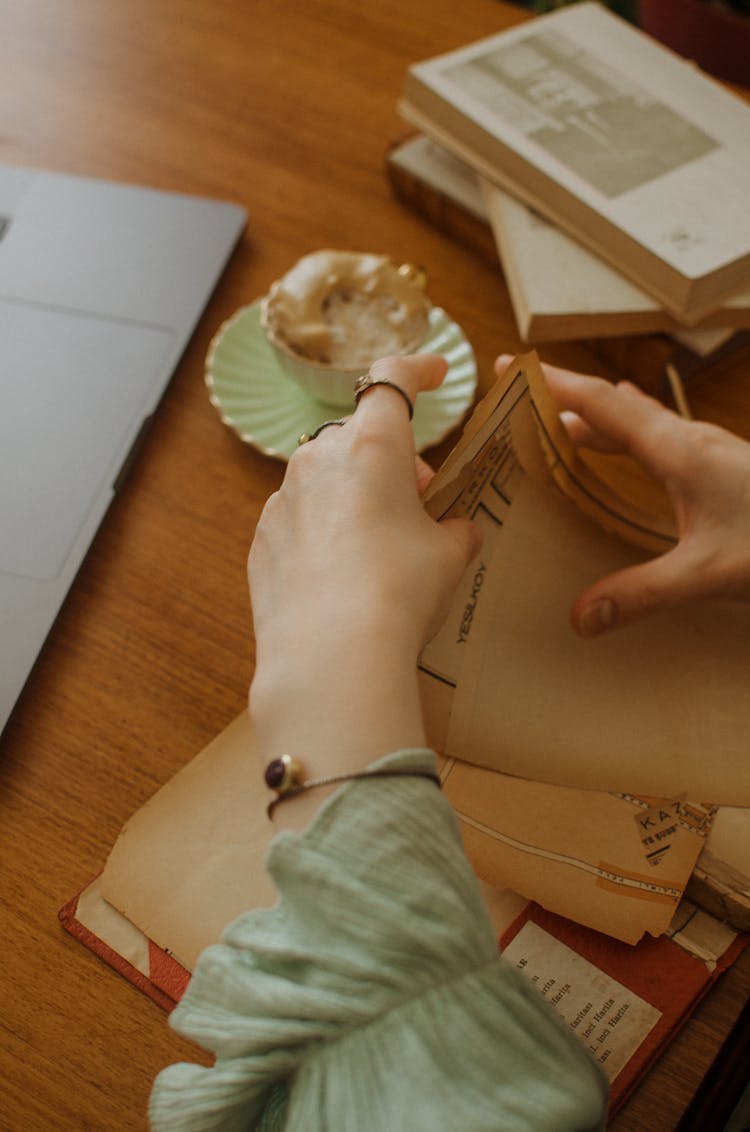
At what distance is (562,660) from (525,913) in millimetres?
148

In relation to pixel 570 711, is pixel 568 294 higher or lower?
higher

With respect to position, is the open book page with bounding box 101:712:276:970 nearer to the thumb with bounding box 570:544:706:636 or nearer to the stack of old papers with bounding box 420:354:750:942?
the stack of old papers with bounding box 420:354:750:942

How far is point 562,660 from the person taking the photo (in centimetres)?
60

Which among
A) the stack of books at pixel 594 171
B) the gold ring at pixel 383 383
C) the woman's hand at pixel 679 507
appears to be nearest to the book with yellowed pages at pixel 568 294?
the stack of books at pixel 594 171

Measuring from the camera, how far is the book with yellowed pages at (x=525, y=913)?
0.54 m

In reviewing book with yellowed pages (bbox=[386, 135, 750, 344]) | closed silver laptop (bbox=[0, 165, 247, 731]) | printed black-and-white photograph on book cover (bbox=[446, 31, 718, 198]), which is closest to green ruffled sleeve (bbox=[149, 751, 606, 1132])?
closed silver laptop (bbox=[0, 165, 247, 731])

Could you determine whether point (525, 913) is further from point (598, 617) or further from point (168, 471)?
point (168, 471)

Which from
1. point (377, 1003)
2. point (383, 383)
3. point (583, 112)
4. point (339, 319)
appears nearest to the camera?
point (377, 1003)

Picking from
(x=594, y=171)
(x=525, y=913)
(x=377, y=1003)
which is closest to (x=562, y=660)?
(x=525, y=913)

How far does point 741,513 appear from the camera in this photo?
0.59m

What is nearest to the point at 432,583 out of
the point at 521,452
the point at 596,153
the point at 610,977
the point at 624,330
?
the point at 521,452

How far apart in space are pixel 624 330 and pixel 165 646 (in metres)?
0.43

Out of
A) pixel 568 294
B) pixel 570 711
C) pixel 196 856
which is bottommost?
pixel 196 856

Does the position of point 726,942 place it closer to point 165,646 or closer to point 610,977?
point 610,977
